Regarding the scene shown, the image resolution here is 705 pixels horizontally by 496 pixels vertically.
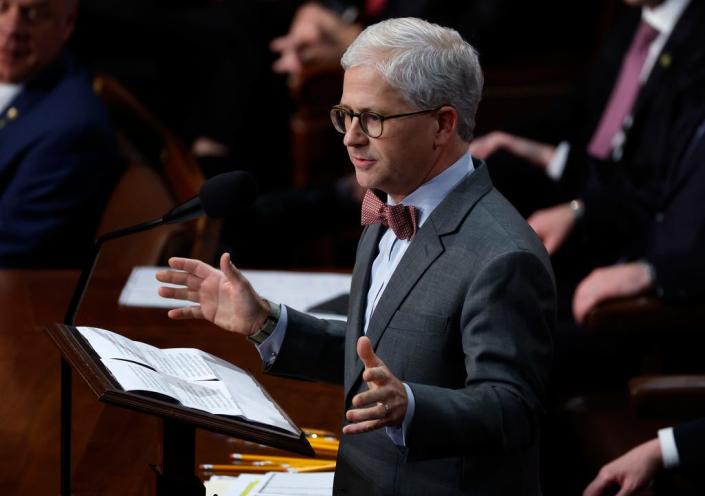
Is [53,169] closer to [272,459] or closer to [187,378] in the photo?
[272,459]

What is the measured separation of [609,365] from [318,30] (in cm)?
185

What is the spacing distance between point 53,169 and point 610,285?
1.35 meters

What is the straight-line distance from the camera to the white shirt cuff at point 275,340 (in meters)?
1.74

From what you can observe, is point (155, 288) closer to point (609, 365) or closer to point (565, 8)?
point (609, 365)

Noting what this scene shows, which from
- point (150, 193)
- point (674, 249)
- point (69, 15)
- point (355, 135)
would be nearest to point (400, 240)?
point (355, 135)

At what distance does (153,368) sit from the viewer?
5.28ft

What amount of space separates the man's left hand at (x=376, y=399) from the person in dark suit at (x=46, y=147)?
5.71ft

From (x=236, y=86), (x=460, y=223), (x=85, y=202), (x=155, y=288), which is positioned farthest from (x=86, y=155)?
(x=460, y=223)

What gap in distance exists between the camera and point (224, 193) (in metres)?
1.71

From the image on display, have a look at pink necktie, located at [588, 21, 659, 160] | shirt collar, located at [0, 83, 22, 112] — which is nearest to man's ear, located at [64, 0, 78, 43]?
shirt collar, located at [0, 83, 22, 112]

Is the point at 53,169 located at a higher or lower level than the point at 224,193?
lower

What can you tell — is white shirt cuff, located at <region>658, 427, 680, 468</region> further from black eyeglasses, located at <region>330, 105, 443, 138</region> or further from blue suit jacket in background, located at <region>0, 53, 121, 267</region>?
blue suit jacket in background, located at <region>0, 53, 121, 267</region>

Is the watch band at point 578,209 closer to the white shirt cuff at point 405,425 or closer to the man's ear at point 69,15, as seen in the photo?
the man's ear at point 69,15

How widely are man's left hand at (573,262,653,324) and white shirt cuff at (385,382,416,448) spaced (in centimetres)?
116
